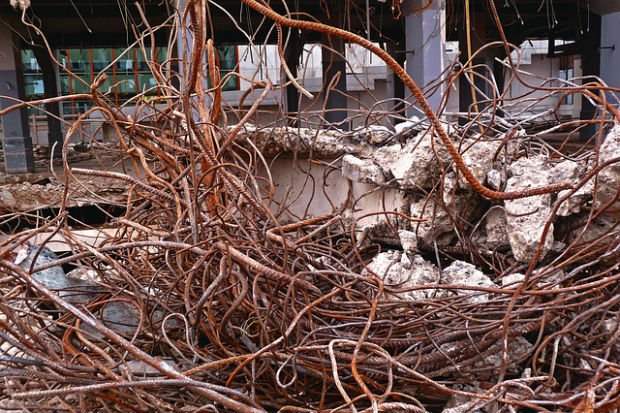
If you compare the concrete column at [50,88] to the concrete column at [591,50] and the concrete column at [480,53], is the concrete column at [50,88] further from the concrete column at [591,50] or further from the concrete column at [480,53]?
the concrete column at [591,50]

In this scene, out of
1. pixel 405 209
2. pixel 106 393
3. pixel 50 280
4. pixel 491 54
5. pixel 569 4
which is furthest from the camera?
pixel 491 54

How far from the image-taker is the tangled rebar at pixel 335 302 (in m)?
1.60

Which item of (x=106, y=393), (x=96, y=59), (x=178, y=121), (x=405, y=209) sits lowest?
(x=106, y=393)

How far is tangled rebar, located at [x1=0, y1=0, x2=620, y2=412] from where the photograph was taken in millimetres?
1604

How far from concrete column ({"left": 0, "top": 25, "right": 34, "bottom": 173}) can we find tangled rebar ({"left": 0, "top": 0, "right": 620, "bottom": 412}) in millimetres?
6944

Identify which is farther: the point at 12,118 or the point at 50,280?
the point at 12,118

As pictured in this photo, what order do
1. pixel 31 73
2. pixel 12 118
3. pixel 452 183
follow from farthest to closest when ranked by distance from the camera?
pixel 31 73 < pixel 12 118 < pixel 452 183

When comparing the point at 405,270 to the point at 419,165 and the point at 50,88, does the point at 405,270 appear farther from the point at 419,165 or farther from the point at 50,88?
the point at 50,88

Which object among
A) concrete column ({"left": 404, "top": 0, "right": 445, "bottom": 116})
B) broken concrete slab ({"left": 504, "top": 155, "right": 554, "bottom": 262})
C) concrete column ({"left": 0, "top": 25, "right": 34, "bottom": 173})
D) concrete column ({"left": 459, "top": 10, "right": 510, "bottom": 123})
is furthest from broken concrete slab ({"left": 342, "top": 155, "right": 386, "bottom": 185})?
concrete column ({"left": 0, "top": 25, "right": 34, "bottom": 173})

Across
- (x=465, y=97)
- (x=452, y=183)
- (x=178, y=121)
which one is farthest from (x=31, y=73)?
(x=452, y=183)

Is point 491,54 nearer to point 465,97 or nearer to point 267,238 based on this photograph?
point 465,97

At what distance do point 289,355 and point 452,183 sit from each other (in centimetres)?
128

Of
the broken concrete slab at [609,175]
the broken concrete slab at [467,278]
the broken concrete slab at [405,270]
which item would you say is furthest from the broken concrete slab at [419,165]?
the broken concrete slab at [609,175]

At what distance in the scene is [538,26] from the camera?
12086 millimetres
